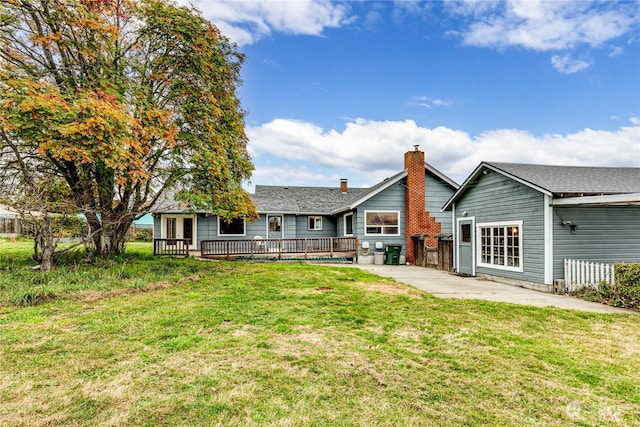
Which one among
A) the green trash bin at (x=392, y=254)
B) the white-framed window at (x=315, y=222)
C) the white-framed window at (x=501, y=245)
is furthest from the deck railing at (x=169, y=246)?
the white-framed window at (x=501, y=245)

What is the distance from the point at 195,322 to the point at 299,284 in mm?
3799

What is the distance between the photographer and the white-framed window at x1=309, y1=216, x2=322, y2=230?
19.6 meters

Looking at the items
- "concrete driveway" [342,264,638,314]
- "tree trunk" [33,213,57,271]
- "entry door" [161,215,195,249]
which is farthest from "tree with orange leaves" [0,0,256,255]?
"concrete driveway" [342,264,638,314]

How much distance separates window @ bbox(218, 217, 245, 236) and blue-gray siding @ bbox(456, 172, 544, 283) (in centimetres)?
1205

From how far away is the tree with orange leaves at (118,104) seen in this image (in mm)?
7441

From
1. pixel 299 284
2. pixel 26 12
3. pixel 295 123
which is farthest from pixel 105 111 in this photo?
pixel 295 123

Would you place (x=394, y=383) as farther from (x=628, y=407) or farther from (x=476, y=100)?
(x=476, y=100)

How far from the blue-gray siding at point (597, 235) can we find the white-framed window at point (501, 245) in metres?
1.07

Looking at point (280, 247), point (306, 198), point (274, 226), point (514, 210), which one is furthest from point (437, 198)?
point (274, 226)

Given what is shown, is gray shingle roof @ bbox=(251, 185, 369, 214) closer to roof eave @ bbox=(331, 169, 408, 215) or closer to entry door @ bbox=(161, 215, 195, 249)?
roof eave @ bbox=(331, 169, 408, 215)

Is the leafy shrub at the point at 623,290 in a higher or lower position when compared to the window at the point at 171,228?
lower

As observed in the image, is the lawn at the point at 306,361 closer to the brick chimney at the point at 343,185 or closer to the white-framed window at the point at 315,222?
the white-framed window at the point at 315,222

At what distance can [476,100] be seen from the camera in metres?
17.4

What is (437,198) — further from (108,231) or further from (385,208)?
(108,231)
